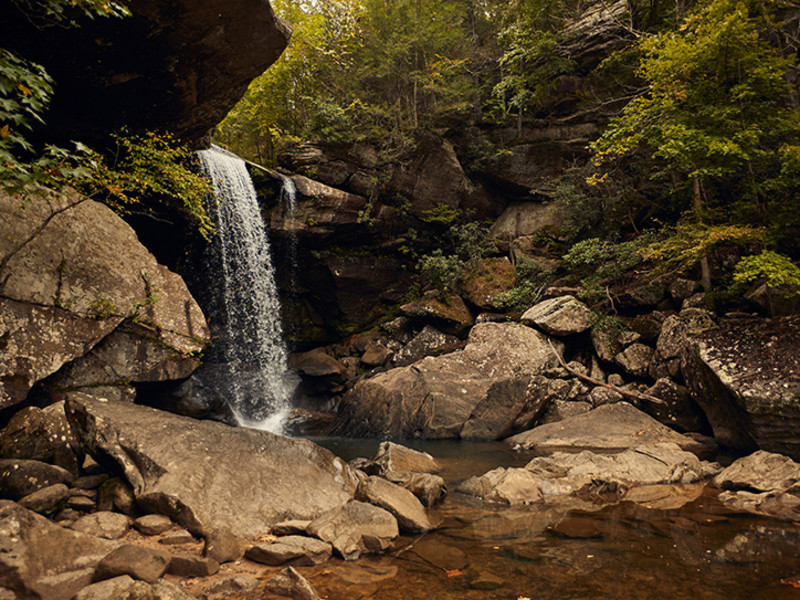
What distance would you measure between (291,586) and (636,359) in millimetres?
10882

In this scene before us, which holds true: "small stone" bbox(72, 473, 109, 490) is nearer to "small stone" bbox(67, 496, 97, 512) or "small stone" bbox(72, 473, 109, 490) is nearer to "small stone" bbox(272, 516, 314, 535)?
"small stone" bbox(67, 496, 97, 512)

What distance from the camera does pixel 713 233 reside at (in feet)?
27.8

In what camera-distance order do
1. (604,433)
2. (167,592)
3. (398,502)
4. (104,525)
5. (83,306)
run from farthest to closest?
(604,433), (83,306), (398,502), (104,525), (167,592)

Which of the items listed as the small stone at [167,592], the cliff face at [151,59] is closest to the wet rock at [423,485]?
the small stone at [167,592]

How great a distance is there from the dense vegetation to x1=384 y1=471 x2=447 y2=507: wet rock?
22.5 feet

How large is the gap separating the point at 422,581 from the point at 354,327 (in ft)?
47.9

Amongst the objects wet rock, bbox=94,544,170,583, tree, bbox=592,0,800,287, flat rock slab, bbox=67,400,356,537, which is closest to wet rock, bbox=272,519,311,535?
flat rock slab, bbox=67,400,356,537

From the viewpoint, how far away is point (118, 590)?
3.02 meters

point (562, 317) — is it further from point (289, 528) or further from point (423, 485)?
point (289, 528)

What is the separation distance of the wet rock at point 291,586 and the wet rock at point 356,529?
0.87 metres

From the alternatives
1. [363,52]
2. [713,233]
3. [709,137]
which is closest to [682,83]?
[709,137]

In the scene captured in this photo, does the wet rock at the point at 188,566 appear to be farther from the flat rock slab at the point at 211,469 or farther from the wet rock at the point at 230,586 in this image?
the flat rock slab at the point at 211,469

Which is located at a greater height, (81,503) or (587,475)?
(81,503)

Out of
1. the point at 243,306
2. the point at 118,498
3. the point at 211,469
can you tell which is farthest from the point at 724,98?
the point at 243,306
